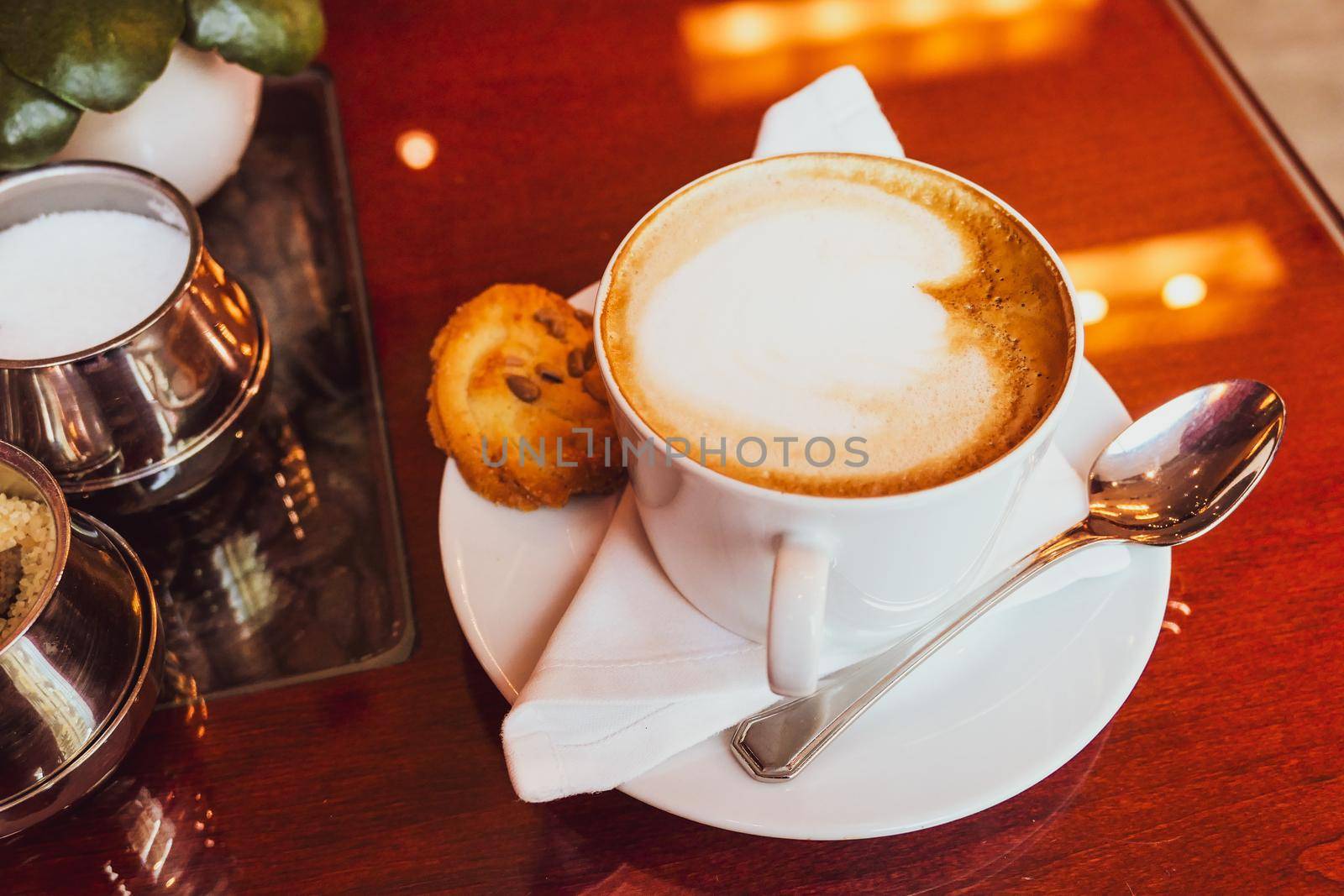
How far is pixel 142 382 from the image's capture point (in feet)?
2.64

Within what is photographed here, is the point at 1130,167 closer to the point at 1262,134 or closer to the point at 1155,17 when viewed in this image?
the point at 1262,134

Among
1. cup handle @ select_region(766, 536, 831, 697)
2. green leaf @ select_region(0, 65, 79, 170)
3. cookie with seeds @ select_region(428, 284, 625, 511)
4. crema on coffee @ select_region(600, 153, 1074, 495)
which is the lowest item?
cookie with seeds @ select_region(428, 284, 625, 511)

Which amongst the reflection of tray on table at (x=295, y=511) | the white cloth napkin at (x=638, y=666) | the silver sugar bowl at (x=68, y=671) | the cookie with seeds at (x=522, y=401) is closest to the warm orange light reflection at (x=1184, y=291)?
the white cloth napkin at (x=638, y=666)

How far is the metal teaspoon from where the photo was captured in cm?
71

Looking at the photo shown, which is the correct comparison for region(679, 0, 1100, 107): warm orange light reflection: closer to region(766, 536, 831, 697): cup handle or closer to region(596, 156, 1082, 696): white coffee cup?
region(596, 156, 1082, 696): white coffee cup

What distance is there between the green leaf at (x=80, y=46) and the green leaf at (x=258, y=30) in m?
0.06

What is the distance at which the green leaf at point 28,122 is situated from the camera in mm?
850

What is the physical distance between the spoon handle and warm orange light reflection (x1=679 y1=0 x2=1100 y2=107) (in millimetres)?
702

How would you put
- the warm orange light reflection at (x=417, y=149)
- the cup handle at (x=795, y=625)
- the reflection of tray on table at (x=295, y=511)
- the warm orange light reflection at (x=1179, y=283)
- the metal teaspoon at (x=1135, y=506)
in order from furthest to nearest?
the warm orange light reflection at (x=417, y=149), the warm orange light reflection at (x=1179, y=283), the reflection of tray on table at (x=295, y=511), the metal teaspoon at (x=1135, y=506), the cup handle at (x=795, y=625)

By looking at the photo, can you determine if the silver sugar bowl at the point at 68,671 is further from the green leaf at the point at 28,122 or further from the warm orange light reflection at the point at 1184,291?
the warm orange light reflection at the point at 1184,291

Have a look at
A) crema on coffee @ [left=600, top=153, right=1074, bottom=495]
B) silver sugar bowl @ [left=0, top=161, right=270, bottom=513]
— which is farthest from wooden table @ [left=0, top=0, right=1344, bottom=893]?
crema on coffee @ [left=600, top=153, right=1074, bottom=495]

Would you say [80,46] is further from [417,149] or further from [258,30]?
[417,149]

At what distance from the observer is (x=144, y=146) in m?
1.00

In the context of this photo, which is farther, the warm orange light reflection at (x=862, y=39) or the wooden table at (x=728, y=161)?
the warm orange light reflection at (x=862, y=39)
